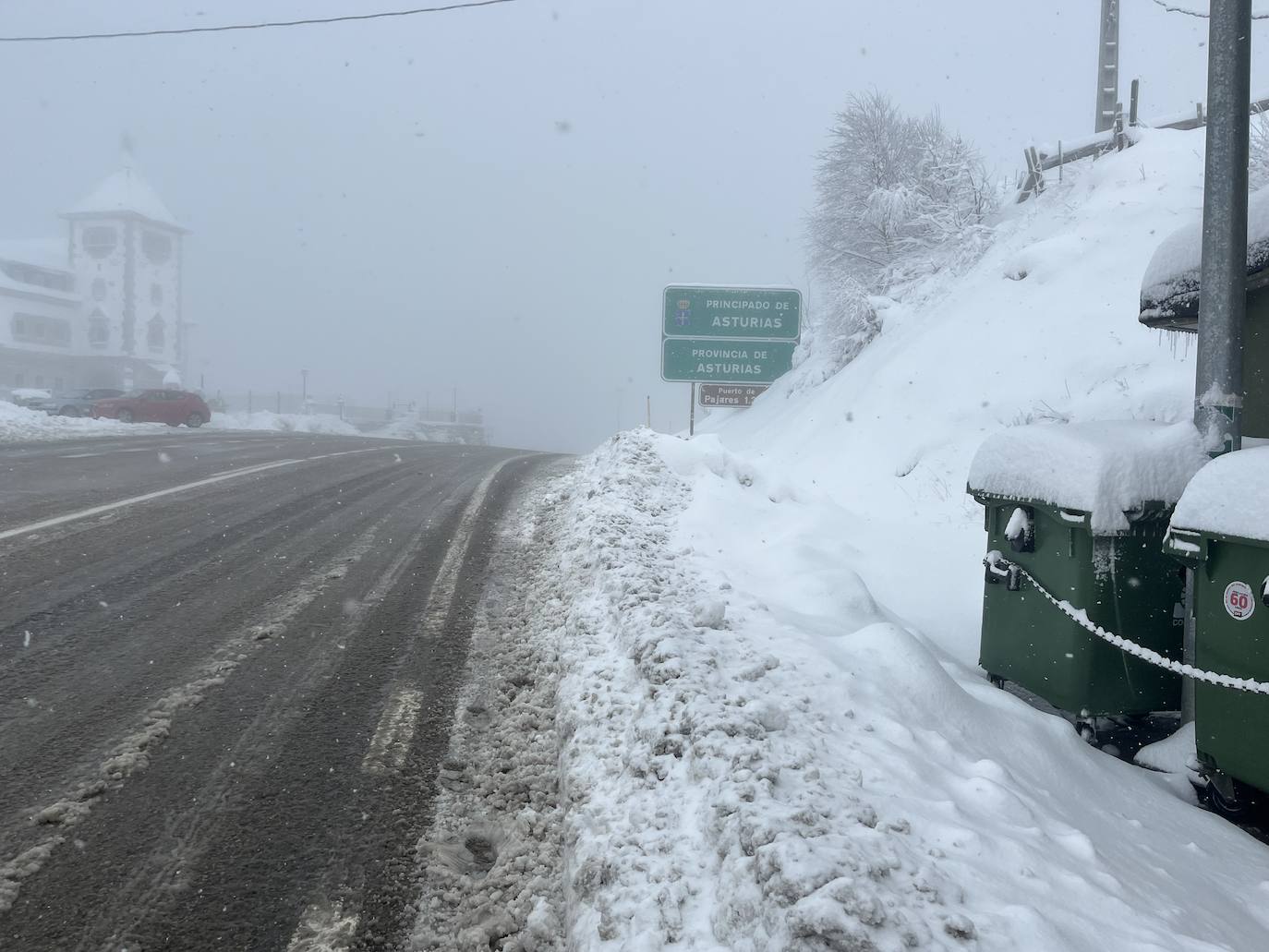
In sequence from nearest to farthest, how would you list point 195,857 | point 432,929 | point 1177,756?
point 432,929
point 195,857
point 1177,756

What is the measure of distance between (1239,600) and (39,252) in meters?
83.0

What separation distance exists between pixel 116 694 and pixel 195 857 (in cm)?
168

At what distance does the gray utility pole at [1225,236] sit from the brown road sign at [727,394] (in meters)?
10.9

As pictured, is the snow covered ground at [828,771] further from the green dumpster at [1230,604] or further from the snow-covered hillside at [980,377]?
the green dumpster at [1230,604]

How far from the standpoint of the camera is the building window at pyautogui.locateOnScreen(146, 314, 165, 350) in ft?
214

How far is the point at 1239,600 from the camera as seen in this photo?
365 centimetres

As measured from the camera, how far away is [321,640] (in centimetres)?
507

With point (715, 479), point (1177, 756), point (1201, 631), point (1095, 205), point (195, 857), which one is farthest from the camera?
point (1095, 205)

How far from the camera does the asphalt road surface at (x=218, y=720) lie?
262 cm

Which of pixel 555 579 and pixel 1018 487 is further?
pixel 555 579

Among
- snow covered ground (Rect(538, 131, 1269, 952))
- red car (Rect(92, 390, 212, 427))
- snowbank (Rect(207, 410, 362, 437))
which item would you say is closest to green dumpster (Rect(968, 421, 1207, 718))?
snow covered ground (Rect(538, 131, 1269, 952))

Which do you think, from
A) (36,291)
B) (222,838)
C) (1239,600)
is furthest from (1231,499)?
(36,291)

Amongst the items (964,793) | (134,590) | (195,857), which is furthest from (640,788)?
(134,590)

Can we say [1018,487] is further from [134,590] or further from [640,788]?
[134,590]
